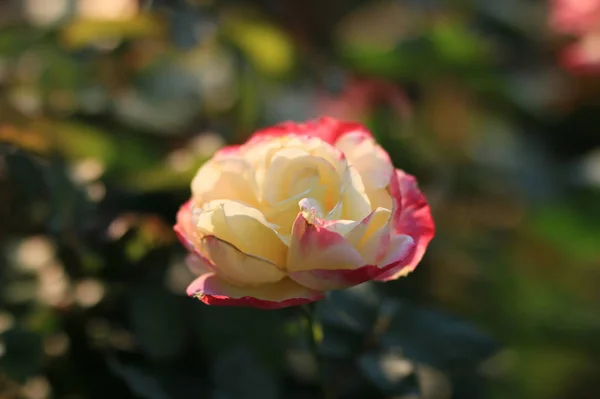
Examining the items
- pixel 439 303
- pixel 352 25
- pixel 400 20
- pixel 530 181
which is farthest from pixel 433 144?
pixel 352 25

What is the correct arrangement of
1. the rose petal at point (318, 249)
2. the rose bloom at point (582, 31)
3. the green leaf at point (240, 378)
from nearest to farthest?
1. the rose petal at point (318, 249)
2. the green leaf at point (240, 378)
3. the rose bloom at point (582, 31)

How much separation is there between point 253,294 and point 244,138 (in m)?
0.38

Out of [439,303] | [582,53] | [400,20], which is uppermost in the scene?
[582,53]

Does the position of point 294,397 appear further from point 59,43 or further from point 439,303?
point 59,43

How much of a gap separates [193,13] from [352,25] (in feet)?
2.52

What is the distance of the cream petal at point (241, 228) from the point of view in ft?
1.19

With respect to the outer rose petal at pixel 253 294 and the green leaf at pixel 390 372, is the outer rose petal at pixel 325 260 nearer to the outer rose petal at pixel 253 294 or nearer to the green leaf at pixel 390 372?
the outer rose petal at pixel 253 294

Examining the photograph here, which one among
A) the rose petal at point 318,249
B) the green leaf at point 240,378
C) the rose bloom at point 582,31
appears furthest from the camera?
the rose bloom at point 582,31

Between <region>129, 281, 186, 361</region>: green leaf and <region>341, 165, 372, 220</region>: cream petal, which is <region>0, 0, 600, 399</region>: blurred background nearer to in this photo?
<region>129, 281, 186, 361</region>: green leaf

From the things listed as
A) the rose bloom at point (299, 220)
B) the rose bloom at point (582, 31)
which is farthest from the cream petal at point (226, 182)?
the rose bloom at point (582, 31)

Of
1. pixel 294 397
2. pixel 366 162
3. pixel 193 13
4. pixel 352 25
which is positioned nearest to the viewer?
pixel 366 162

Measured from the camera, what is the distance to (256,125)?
80cm

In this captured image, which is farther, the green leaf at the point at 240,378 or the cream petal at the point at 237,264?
the green leaf at the point at 240,378

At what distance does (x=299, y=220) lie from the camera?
1.16 ft
